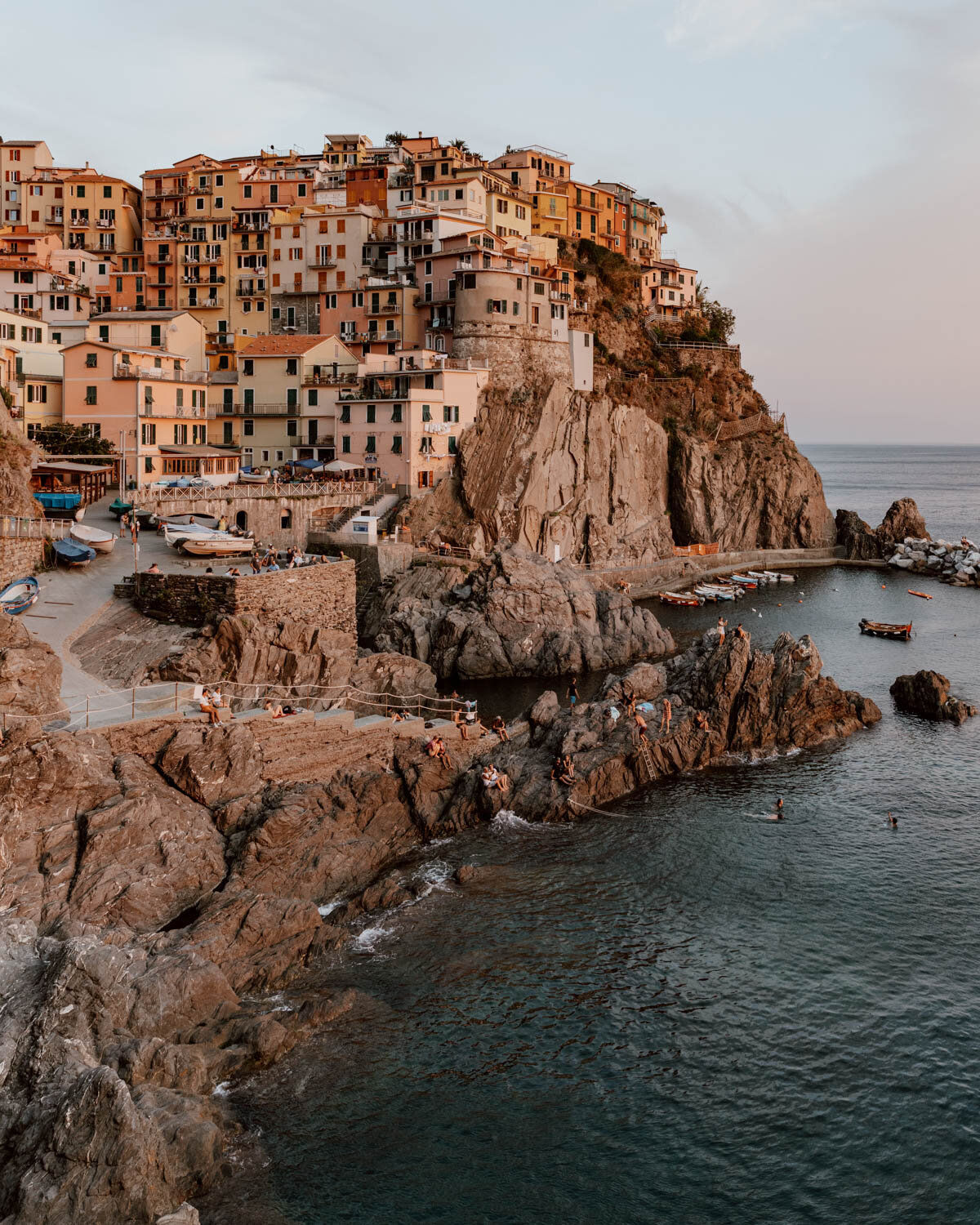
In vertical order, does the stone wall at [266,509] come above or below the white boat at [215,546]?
above

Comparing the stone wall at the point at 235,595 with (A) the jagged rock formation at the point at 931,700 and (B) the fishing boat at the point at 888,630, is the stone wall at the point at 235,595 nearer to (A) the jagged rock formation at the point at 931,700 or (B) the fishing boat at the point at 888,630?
(A) the jagged rock formation at the point at 931,700

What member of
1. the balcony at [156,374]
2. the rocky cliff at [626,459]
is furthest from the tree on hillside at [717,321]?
the balcony at [156,374]

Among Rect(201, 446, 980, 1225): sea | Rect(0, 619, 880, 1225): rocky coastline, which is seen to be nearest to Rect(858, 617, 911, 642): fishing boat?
Rect(0, 619, 880, 1225): rocky coastline

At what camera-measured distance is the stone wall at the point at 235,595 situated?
1732 inches

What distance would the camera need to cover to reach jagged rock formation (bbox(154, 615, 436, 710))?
3981cm

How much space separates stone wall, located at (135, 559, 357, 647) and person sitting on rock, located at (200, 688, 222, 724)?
955cm

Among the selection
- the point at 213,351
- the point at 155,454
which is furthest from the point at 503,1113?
the point at 213,351

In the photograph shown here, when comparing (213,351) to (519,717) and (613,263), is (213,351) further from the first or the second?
(519,717)

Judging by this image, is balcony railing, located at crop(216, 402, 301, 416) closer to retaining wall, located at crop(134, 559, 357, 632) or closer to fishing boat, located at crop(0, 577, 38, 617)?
retaining wall, located at crop(134, 559, 357, 632)

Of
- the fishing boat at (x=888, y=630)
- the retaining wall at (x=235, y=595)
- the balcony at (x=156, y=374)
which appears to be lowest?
the fishing boat at (x=888, y=630)

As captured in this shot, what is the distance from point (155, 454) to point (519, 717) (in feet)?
116

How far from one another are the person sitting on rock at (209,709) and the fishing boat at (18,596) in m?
11.2

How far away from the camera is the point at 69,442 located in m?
67.1

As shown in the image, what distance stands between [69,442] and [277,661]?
104 ft
